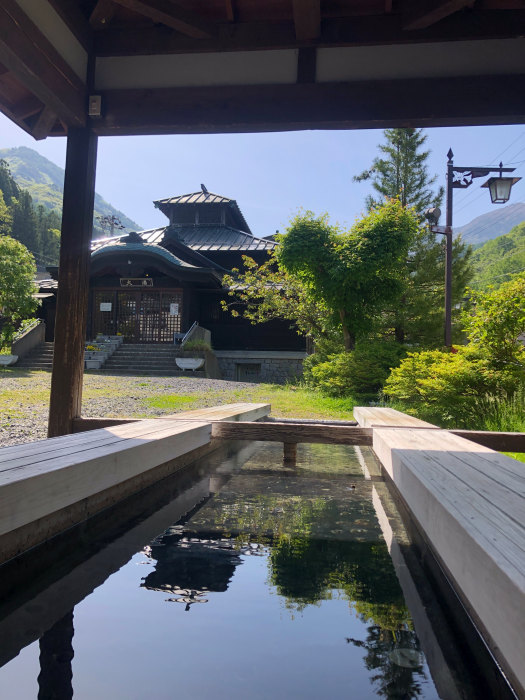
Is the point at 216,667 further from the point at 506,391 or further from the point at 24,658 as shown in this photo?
the point at 506,391

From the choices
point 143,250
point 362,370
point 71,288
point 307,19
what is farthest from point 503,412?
point 143,250

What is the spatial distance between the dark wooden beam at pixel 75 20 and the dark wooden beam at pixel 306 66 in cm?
192

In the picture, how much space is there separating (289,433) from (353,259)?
925 cm

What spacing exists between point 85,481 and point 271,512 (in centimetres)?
126

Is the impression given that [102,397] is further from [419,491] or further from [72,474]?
[419,491]

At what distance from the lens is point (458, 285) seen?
818 inches

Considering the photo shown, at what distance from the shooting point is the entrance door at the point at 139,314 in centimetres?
2123

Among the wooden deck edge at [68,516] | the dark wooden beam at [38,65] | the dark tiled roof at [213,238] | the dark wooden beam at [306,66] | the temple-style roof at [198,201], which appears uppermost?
the temple-style roof at [198,201]

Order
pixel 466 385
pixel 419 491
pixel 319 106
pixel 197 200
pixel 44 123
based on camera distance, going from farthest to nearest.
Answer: pixel 197 200
pixel 466 385
pixel 44 123
pixel 319 106
pixel 419 491

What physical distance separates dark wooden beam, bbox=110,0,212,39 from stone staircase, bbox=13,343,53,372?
14.8 metres

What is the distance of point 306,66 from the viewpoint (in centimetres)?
435

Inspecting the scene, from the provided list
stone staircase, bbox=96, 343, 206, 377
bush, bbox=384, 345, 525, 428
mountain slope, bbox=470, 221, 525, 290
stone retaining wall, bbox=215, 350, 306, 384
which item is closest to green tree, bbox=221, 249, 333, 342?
stone retaining wall, bbox=215, 350, 306, 384

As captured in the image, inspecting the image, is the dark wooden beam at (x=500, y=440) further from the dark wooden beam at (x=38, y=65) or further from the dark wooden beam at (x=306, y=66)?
the dark wooden beam at (x=38, y=65)

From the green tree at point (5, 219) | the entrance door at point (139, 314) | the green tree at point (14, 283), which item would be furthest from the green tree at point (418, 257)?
the green tree at point (5, 219)
